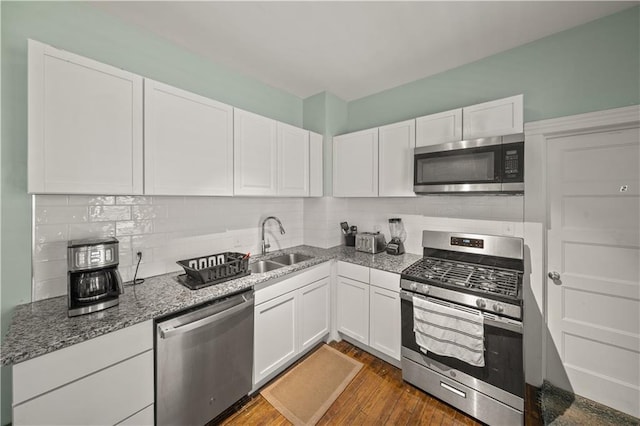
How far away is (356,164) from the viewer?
2.79 metres

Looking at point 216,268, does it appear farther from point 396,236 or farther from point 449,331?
point 396,236

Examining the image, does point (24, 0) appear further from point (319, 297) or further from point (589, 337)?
point (589, 337)

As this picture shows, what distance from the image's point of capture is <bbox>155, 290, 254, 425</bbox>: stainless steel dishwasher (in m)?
1.39

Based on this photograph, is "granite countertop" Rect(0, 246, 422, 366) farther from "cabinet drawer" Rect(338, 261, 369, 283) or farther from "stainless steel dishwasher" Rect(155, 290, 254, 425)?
"cabinet drawer" Rect(338, 261, 369, 283)

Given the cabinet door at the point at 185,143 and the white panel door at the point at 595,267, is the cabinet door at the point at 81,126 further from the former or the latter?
the white panel door at the point at 595,267

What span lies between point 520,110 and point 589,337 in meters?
1.81

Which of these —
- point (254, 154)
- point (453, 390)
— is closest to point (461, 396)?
point (453, 390)

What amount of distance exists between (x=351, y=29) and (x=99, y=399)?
2.73 meters

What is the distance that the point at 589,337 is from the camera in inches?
74.4

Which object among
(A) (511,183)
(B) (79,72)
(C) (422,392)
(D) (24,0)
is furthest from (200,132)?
(C) (422,392)

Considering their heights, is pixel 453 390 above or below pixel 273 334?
below

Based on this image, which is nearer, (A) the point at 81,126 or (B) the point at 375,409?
(A) the point at 81,126

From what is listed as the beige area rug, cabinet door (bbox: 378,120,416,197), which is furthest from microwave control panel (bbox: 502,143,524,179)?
the beige area rug

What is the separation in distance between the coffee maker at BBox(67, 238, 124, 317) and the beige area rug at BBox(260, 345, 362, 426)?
4.44 feet
